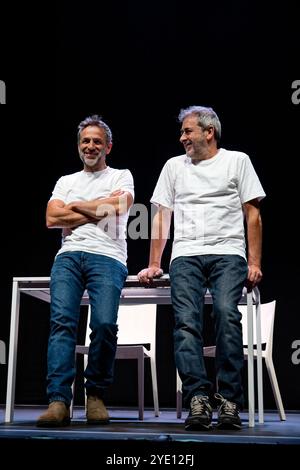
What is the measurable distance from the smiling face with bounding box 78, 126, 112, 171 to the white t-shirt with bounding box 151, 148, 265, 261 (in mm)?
301

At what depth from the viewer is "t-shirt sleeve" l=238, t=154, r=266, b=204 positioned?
8.61 ft

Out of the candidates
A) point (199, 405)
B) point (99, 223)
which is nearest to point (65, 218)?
point (99, 223)

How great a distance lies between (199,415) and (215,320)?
1.21 ft

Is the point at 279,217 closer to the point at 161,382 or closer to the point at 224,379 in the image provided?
the point at 161,382

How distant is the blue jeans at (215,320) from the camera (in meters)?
2.38

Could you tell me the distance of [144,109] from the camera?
4691 millimetres

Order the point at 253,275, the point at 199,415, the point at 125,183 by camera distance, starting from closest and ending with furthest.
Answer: the point at 199,415
the point at 253,275
the point at 125,183

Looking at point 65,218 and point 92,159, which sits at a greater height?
point 92,159

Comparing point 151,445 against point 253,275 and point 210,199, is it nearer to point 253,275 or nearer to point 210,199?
point 253,275

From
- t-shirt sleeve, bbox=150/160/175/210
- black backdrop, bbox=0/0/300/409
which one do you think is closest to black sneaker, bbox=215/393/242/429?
t-shirt sleeve, bbox=150/160/175/210

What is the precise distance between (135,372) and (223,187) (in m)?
2.32

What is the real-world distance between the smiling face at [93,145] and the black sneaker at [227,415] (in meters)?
1.12

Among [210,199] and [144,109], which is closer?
[210,199]
